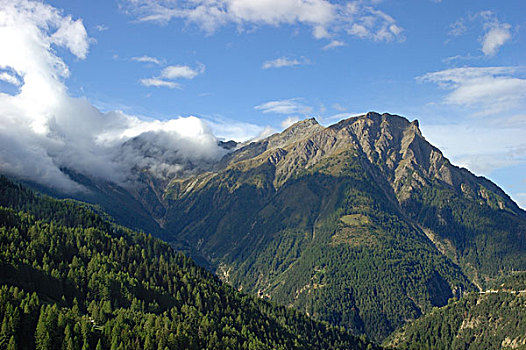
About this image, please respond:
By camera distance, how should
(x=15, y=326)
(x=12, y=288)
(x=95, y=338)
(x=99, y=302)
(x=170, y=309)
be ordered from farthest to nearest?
(x=170, y=309), (x=99, y=302), (x=12, y=288), (x=95, y=338), (x=15, y=326)

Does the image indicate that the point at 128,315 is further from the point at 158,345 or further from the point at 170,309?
the point at 170,309

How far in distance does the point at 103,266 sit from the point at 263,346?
73.8 m

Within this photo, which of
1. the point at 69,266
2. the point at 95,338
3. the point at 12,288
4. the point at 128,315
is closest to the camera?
the point at 95,338

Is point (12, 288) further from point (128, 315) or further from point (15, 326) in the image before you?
point (128, 315)

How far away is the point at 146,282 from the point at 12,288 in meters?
76.0

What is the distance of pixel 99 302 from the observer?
158m

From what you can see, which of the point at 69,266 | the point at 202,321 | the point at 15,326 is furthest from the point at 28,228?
the point at 15,326

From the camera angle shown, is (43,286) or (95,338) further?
(43,286)

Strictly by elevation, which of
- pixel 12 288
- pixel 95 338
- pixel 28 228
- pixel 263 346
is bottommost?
pixel 263 346

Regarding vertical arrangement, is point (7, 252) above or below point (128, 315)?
above

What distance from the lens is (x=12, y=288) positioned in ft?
410

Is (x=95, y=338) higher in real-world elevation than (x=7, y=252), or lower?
lower

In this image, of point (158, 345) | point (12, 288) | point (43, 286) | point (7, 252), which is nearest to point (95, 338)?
point (158, 345)

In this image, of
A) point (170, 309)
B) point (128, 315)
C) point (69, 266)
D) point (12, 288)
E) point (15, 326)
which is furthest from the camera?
point (170, 309)
